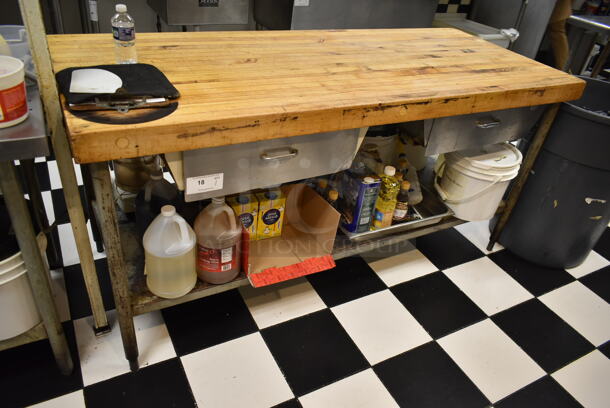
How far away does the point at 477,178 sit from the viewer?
79.0 inches

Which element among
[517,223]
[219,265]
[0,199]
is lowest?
[517,223]

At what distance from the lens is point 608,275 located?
236 centimetres

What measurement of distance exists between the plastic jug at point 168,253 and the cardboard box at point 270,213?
1.07 feet

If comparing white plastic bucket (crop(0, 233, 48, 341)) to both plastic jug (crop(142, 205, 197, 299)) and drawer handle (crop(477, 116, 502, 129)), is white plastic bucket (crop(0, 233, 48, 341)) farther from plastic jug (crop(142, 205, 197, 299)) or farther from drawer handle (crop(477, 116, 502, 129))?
drawer handle (crop(477, 116, 502, 129))

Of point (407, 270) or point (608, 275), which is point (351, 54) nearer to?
point (407, 270)

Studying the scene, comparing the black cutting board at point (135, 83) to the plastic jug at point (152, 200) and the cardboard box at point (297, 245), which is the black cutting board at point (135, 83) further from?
the cardboard box at point (297, 245)

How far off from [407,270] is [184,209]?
1096mm

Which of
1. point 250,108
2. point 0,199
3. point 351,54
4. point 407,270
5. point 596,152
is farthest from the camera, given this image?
point 407,270

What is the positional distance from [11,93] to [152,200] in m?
0.69

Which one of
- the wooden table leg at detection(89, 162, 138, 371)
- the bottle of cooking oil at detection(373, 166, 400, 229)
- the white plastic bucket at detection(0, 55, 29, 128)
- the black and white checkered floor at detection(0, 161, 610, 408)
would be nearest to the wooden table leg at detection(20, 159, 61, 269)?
the black and white checkered floor at detection(0, 161, 610, 408)

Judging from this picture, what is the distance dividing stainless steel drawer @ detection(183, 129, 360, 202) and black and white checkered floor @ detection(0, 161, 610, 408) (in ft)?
2.26

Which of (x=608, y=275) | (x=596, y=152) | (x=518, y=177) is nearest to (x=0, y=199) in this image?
(x=518, y=177)

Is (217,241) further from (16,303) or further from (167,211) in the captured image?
(16,303)

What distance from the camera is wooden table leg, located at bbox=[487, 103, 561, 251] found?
2.02m
